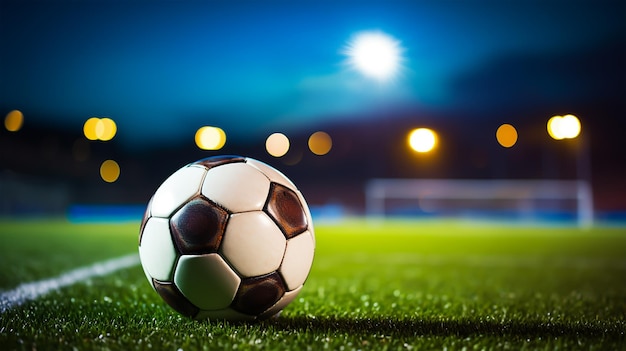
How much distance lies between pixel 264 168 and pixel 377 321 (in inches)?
43.5

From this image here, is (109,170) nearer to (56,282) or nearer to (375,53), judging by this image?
(375,53)

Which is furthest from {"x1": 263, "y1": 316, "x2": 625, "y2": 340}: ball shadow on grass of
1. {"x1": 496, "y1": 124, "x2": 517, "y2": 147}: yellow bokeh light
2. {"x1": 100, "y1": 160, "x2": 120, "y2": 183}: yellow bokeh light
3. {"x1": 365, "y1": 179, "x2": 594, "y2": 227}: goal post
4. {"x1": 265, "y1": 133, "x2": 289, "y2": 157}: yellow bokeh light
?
{"x1": 100, "y1": 160, "x2": 120, "y2": 183}: yellow bokeh light

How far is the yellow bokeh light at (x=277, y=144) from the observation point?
53312 mm

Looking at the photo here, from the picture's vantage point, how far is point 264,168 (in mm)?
3301

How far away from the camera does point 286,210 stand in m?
3.13

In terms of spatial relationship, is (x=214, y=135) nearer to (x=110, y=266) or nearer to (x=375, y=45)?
(x=375, y=45)

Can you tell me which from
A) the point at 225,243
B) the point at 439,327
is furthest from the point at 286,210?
the point at 439,327

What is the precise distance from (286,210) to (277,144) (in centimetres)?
5056

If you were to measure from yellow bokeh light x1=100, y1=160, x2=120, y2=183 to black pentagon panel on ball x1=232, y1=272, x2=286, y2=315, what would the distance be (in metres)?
55.1

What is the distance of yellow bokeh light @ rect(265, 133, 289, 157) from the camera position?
175 feet

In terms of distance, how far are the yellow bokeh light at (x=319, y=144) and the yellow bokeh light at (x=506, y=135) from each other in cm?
1614

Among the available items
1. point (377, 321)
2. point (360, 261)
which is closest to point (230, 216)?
point (377, 321)

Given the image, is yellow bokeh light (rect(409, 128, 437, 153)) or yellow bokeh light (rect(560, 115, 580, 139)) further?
yellow bokeh light (rect(409, 128, 437, 153))

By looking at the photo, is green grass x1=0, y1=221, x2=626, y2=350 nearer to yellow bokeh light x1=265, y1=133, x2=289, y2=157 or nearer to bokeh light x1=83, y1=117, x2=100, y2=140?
yellow bokeh light x1=265, y1=133, x2=289, y2=157
